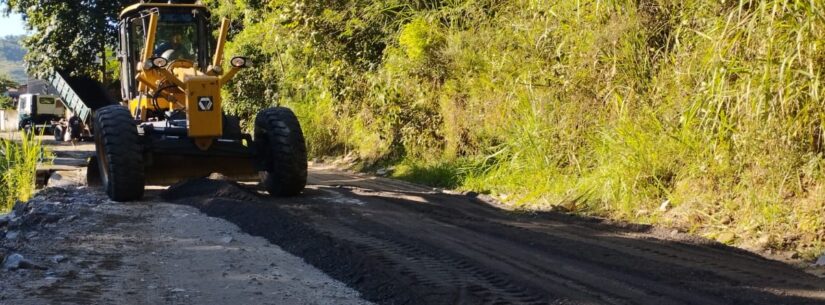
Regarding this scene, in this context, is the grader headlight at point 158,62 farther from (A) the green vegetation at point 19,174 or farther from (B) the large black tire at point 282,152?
(A) the green vegetation at point 19,174

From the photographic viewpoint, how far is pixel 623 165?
11.4 metres

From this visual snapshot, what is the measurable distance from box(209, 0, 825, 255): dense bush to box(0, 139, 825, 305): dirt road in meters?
0.89

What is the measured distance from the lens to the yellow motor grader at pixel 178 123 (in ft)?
39.8

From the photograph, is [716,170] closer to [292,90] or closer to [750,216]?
[750,216]

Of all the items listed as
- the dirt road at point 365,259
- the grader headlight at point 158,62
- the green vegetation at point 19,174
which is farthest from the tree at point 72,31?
the dirt road at point 365,259

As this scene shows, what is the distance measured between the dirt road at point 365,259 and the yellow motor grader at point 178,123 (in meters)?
0.89

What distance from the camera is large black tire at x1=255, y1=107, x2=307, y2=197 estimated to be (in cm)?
1259

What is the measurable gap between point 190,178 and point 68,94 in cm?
845

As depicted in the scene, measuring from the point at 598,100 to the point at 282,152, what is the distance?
4.09m

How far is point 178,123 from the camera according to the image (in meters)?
12.9

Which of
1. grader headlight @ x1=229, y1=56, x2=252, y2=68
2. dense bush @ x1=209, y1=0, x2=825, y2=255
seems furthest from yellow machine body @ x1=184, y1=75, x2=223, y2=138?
dense bush @ x1=209, y1=0, x2=825, y2=255

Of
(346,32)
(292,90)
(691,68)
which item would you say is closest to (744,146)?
(691,68)

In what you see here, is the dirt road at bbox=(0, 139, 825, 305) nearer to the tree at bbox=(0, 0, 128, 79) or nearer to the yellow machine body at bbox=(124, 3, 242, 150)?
the yellow machine body at bbox=(124, 3, 242, 150)

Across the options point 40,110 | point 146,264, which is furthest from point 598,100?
point 40,110
